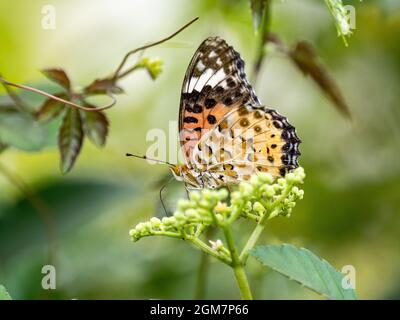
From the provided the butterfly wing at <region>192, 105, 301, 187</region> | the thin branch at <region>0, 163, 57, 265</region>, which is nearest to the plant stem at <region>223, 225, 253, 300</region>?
the butterfly wing at <region>192, 105, 301, 187</region>

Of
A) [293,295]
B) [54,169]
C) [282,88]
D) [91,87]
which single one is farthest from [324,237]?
[91,87]

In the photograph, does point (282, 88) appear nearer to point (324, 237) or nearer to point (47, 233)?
point (324, 237)

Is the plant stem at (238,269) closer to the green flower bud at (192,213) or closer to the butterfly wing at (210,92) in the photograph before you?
the green flower bud at (192,213)

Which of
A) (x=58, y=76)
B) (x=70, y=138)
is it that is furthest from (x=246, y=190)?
(x=58, y=76)

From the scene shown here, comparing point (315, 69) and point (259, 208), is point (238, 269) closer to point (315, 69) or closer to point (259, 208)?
point (259, 208)

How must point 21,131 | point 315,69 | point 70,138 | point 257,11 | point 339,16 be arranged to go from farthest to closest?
point 315,69 < point 21,131 < point 70,138 < point 257,11 < point 339,16

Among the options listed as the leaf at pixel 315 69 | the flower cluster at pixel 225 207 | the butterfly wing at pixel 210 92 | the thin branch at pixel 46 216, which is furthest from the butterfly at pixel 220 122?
the thin branch at pixel 46 216
